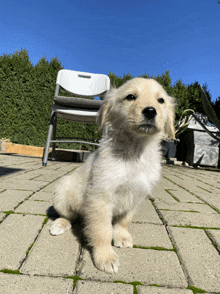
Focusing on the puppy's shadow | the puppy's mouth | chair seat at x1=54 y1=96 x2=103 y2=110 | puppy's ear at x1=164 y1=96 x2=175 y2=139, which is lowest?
the puppy's shadow

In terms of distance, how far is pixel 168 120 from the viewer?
2146 mm

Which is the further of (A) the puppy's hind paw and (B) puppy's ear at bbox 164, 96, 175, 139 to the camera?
(B) puppy's ear at bbox 164, 96, 175, 139

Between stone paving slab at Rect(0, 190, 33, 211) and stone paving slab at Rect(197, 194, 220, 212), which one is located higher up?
stone paving slab at Rect(197, 194, 220, 212)

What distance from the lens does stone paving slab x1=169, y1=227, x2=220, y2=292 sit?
119 centimetres

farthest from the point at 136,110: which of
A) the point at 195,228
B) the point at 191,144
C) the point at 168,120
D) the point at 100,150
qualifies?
the point at 191,144

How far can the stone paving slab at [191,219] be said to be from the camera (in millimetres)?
1933

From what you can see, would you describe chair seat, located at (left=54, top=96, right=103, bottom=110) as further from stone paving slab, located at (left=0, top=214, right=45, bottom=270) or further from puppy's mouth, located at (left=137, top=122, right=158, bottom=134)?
stone paving slab, located at (left=0, top=214, right=45, bottom=270)

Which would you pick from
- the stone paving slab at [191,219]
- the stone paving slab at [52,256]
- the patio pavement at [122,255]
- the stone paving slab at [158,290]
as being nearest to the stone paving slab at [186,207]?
the patio pavement at [122,255]

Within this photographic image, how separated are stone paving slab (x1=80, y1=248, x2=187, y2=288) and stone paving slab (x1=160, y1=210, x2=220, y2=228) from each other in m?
0.54

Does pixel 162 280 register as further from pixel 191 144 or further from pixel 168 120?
pixel 191 144

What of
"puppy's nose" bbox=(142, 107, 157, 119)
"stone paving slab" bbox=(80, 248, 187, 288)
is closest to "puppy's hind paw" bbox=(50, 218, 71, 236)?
"stone paving slab" bbox=(80, 248, 187, 288)

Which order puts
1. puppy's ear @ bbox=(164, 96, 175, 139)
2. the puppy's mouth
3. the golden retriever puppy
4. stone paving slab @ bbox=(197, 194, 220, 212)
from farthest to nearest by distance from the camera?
stone paving slab @ bbox=(197, 194, 220, 212) < puppy's ear @ bbox=(164, 96, 175, 139) < the puppy's mouth < the golden retriever puppy

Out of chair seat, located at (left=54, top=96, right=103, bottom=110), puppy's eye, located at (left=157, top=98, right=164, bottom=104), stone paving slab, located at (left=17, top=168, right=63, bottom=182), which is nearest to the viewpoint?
puppy's eye, located at (left=157, top=98, right=164, bottom=104)

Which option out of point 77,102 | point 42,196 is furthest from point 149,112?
point 77,102
